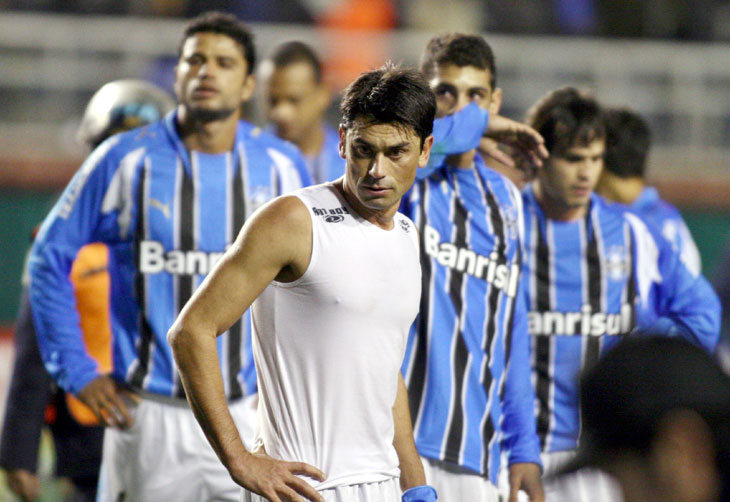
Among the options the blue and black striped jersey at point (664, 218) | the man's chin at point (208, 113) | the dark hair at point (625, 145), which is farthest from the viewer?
the blue and black striped jersey at point (664, 218)

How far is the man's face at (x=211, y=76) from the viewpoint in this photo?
4711 millimetres

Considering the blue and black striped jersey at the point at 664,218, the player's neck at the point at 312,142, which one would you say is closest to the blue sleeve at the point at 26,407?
the player's neck at the point at 312,142

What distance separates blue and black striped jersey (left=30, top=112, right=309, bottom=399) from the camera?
14.7ft

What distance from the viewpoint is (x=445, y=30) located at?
1462cm

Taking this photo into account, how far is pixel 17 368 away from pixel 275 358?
255 centimetres

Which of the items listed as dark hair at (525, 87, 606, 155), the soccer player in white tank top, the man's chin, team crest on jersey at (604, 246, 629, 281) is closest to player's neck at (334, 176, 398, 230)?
the soccer player in white tank top

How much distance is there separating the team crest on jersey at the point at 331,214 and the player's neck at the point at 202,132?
172 centimetres

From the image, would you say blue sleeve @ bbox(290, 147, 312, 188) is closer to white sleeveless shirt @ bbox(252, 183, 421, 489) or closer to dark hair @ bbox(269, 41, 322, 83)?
white sleeveless shirt @ bbox(252, 183, 421, 489)

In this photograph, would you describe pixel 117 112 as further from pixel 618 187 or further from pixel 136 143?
pixel 618 187

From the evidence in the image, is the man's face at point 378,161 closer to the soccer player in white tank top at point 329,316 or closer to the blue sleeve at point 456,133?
the soccer player in white tank top at point 329,316

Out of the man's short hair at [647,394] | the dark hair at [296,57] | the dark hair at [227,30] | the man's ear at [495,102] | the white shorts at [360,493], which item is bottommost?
the white shorts at [360,493]

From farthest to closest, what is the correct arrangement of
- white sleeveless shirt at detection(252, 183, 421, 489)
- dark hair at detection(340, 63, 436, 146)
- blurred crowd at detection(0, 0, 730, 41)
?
blurred crowd at detection(0, 0, 730, 41), dark hair at detection(340, 63, 436, 146), white sleeveless shirt at detection(252, 183, 421, 489)

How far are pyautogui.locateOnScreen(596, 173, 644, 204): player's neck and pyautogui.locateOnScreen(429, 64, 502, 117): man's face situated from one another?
1.80m

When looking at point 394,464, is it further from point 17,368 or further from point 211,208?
point 17,368
